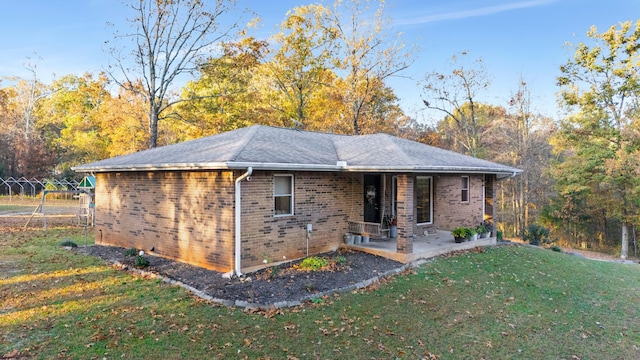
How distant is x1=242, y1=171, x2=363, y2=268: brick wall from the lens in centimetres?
868

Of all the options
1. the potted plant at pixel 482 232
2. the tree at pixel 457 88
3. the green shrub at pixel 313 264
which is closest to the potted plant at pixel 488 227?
the potted plant at pixel 482 232

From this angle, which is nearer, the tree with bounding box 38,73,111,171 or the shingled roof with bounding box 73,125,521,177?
the shingled roof with bounding box 73,125,521,177

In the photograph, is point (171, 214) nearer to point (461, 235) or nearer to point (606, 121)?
point (461, 235)

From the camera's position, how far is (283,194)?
9.55 m

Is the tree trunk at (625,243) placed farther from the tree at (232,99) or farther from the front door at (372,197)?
the tree at (232,99)

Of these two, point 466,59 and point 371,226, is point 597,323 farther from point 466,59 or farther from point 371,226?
point 466,59

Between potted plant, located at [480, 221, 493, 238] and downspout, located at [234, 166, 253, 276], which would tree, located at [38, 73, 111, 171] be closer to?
downspout, located at [234, 166, 253, 276]

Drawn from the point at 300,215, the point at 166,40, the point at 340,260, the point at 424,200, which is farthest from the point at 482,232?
the point at 166,40

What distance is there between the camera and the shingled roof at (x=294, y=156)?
8680 millimetres

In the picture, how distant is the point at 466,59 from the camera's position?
25.2 m

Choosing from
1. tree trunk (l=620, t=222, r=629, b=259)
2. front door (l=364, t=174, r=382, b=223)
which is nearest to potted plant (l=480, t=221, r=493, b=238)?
front door (l=364, t=174, r=382, b=223)

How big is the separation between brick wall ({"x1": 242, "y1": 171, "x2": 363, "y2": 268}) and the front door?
0.65m

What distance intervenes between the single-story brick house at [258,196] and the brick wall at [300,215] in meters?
0.03

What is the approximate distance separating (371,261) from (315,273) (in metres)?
1.86
